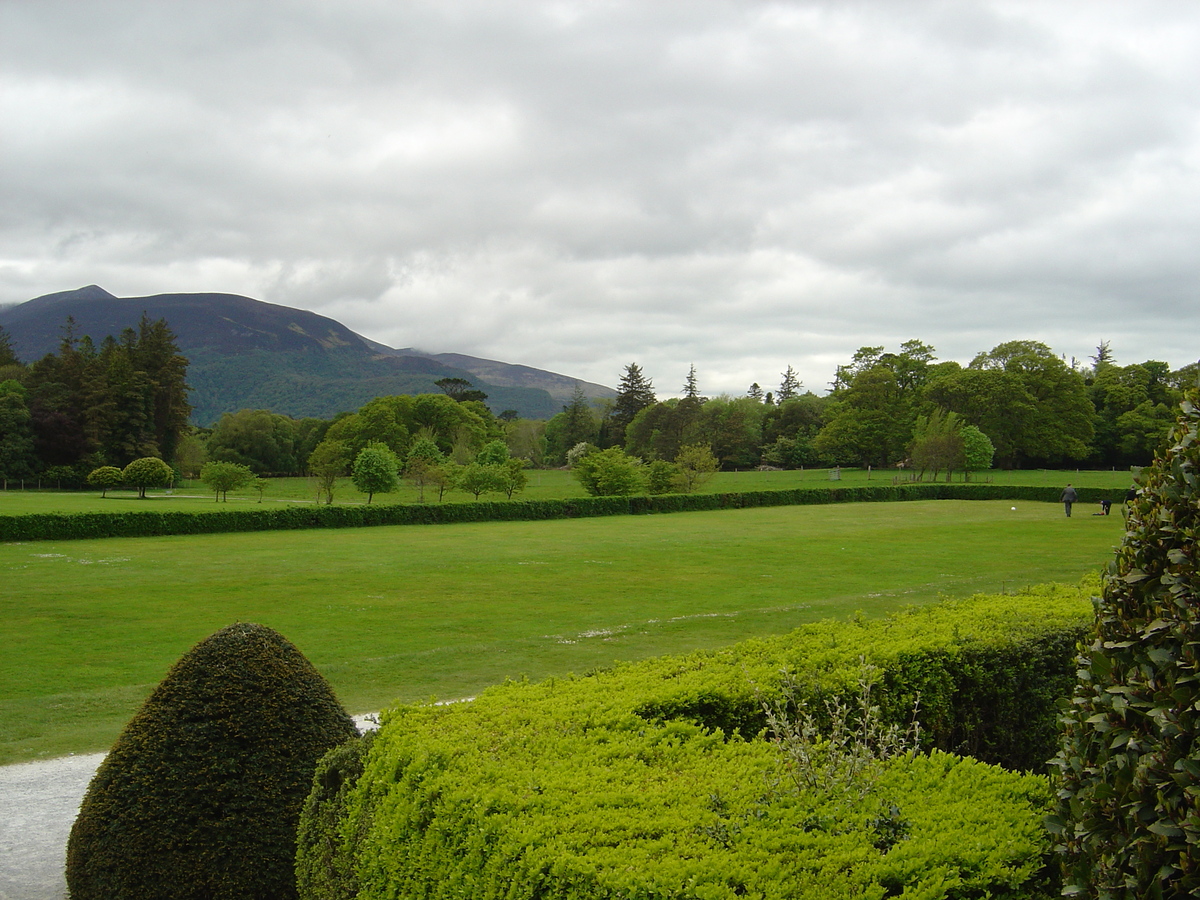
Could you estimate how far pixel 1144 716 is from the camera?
243 cm

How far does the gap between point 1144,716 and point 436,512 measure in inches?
1614

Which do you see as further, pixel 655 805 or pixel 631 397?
pixel 631 397

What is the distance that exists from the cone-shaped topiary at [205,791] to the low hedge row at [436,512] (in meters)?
32.1

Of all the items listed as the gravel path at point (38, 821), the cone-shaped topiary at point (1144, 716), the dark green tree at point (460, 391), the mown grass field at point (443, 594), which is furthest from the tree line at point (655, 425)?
the cone-shaped topiary at point (1144, 716)

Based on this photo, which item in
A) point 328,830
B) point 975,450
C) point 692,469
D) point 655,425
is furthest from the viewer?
A: point 655,425

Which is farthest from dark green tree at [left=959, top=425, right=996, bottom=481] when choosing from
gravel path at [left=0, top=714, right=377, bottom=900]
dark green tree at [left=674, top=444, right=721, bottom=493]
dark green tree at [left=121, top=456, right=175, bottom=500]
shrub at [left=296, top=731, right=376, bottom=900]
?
shrub at [left=296, top=731, right=376, bottom=900]

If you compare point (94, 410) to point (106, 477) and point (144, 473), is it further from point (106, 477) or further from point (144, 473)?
point (144, 473)

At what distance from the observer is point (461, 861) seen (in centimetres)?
328

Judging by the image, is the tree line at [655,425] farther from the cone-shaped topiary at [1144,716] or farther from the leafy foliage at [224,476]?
the cone-shaped topiary at [1144,716]

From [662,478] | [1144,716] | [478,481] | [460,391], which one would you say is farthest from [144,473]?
A: [460,391]

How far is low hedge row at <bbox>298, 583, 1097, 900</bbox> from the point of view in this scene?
2930 mm

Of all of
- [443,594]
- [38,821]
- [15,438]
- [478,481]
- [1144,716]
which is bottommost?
[443,594]

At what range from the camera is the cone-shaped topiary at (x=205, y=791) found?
456 centimetres

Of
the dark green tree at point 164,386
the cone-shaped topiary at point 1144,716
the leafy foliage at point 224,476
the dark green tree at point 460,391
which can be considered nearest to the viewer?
the cone-shaped topiary at point 1144,716
